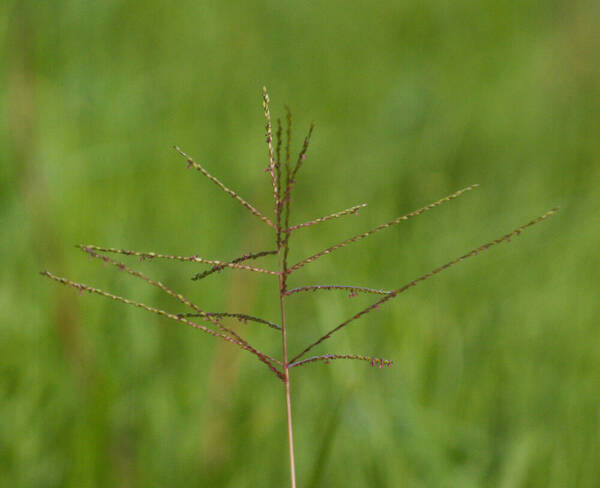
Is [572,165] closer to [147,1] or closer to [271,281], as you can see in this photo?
[271,281]

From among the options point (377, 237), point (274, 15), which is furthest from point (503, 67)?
point (377, 237)

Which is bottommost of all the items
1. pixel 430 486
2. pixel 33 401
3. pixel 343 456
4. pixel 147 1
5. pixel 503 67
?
pixel 430 486

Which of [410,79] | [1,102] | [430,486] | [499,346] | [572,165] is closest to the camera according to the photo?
[430,486]

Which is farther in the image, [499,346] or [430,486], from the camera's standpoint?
[499,346]

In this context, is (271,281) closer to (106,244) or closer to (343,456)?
(106,244)

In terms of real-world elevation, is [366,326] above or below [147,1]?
below

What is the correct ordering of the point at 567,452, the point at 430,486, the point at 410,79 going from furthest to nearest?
the point at 410,79, the point at 567,452, the point at 430,486
